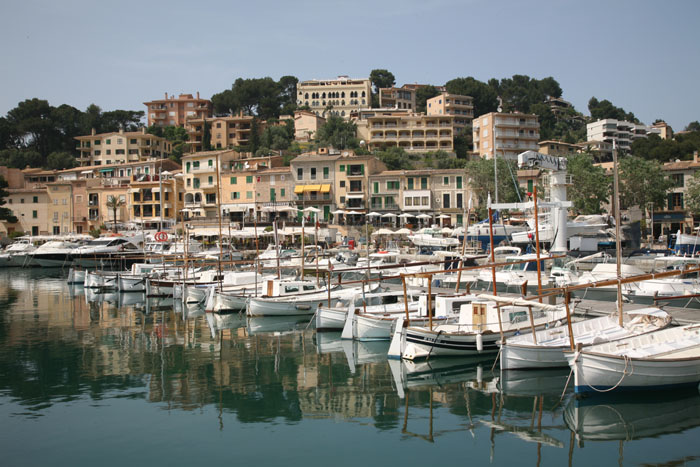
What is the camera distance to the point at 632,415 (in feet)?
51.2

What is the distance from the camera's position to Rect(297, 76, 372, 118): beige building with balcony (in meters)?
134

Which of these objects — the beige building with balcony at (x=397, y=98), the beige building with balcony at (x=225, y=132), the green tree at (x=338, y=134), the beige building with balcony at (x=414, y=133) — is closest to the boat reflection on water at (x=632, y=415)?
the beige building with balcony at (x=414, y=133)

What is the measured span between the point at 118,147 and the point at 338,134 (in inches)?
1548

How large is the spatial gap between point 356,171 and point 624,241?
31568 millimetres

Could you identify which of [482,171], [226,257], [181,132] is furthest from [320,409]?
[181,132]

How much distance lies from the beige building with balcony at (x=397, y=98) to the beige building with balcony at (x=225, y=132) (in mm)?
31910

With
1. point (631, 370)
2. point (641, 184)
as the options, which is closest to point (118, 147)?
point (641, 184)

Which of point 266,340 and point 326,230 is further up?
point 326,230

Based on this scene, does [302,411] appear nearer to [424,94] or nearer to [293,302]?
[293,302]

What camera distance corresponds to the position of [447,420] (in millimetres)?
15891

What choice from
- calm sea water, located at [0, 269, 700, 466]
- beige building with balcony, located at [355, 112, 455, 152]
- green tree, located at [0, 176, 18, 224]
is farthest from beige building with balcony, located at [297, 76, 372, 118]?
calm sea water, located at [0, 269, 700, 466]

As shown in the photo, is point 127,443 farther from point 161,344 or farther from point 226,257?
point 226,257

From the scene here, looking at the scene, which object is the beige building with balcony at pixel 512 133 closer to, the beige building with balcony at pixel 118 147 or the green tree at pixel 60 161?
the beige building with balcony at pixel 118 147

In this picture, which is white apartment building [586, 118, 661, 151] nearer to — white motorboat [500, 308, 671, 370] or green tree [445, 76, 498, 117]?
green tree [445, 76, 498, 117]
